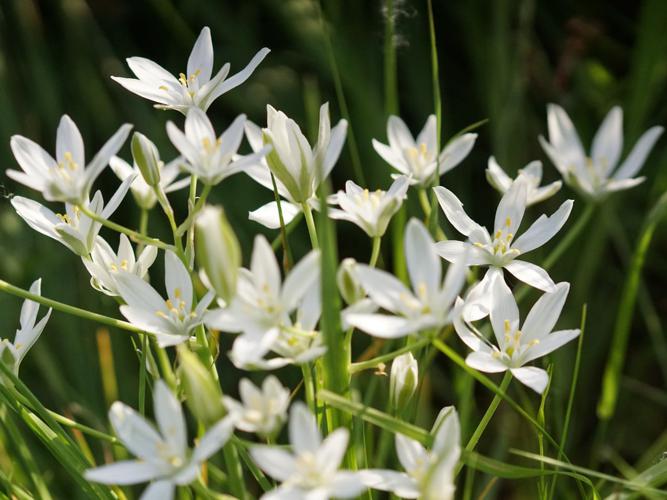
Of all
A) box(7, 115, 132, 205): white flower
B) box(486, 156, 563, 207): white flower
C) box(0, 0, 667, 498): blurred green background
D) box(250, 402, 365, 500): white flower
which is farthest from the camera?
box(0, 0, 667, 498): blurred green background

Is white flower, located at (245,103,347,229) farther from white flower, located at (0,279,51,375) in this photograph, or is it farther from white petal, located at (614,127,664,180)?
white petal, located at (614,127,664,180)

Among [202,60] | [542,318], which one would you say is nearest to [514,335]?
[542,318]

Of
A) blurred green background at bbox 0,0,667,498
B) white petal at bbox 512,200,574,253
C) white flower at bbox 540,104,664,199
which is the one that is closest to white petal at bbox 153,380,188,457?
white petal at bbox 512,200,574,253

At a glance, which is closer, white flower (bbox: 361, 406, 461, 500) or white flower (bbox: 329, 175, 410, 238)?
white flower (bbox: 361, 406, 461, 500)

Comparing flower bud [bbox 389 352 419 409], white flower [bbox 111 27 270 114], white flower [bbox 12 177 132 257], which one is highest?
white flower [bbox 111 27 270 114]

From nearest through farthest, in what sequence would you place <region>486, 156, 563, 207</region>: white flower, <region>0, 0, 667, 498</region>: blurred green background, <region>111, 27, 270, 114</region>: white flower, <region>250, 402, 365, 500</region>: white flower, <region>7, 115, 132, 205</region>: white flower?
<region>250, 402, 365, 500</region>: white flower < <region>7, 115, 132, 205</region>: white flower < <region>111, 27, 270, 114</region>: white flower < <region>486, 156, 563, 207</region>: white flower < <region>0, 0, 667, 498</region>: blurred green background
